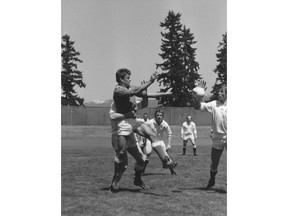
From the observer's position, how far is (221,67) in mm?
7074

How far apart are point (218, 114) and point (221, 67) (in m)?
0.77

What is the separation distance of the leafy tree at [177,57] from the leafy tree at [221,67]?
319mm

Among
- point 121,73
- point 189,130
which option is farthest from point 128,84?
point 189,130

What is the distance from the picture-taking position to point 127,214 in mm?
5949

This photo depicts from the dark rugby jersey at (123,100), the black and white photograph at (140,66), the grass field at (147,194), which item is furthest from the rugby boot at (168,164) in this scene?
the dark rugby jersey at (123,100)

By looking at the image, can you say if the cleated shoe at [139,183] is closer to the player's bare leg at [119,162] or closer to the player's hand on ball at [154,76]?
the player's bare leg at [119,162]

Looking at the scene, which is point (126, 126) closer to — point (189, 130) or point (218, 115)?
point (218, 115)

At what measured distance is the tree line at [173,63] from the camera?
697cm

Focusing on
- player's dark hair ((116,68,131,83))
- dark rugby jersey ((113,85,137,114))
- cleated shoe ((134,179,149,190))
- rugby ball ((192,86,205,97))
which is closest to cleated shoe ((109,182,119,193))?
cleated shoe ((134,179,149,190))
